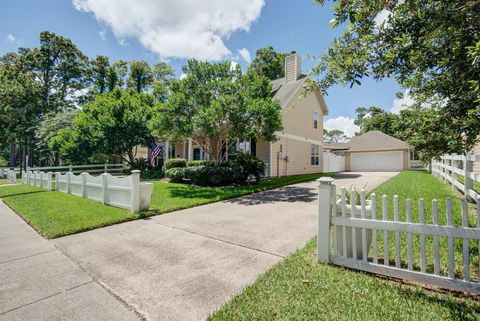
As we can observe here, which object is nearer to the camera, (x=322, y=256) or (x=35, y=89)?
(x=322, y=256)

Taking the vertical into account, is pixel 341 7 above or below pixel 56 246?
above

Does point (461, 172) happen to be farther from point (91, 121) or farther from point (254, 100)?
point (91, 121)

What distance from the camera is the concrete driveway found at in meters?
2.76

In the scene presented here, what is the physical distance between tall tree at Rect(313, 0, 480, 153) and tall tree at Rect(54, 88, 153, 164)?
55.6 feet

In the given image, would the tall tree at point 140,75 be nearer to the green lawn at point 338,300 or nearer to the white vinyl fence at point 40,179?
the white vinyl fence at point 40,179

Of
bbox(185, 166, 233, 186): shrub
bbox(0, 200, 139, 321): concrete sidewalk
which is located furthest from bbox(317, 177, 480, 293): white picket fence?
bbox(185, 166, 233, 186): shrub

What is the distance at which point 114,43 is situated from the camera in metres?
17.3

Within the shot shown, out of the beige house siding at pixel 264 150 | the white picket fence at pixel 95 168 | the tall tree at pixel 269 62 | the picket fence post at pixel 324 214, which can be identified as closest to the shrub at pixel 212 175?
the beige house siding at pixel 264 150

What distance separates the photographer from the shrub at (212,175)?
11719mm

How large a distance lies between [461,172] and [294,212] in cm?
535

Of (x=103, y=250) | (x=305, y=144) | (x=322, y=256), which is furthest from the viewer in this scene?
(x=305, y=144)

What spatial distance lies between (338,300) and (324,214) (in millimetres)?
1138

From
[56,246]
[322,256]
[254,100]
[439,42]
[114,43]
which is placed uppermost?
[114,43]

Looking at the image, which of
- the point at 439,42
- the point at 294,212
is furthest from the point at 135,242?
the point at 439,42
